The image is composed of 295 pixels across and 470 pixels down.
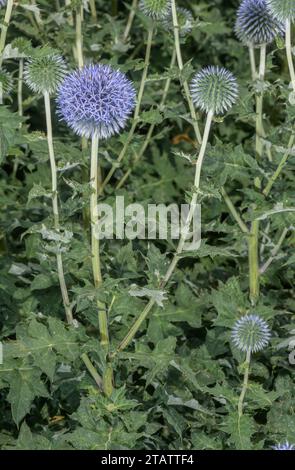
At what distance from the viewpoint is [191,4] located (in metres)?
5.79

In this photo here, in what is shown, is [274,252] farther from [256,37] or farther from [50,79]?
[50,79]

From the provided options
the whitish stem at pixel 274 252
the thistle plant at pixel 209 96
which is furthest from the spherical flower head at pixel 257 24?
the whitish stem at pixel 274 252

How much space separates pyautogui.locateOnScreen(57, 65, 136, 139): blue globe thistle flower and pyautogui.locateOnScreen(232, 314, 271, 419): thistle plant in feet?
3.19

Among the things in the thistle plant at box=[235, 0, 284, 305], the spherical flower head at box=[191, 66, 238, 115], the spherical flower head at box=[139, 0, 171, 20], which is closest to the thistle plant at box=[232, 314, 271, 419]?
the thistle plant at box=[235, 0, 284, 305]

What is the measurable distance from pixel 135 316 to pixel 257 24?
5.33 feet

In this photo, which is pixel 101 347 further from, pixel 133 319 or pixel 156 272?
pixel 133 319

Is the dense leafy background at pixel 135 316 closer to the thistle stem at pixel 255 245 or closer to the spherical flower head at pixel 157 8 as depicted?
the thistle stem at pixel 255 245

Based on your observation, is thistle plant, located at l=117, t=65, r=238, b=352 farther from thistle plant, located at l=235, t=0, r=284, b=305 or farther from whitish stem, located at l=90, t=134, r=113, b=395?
thistle plant, located at l=235, t=0, r=284, b=305

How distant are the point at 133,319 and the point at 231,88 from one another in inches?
45.8

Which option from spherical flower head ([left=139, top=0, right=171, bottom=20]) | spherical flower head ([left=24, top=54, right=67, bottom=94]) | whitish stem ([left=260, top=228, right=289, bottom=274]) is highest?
spherical flower head ([left=139, top=0, right=171, bottom=20])

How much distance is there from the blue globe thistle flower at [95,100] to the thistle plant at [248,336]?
3.19 ft

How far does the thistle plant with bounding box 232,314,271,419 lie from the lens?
11.2ft

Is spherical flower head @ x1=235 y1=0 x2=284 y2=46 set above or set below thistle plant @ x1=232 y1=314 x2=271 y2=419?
above
